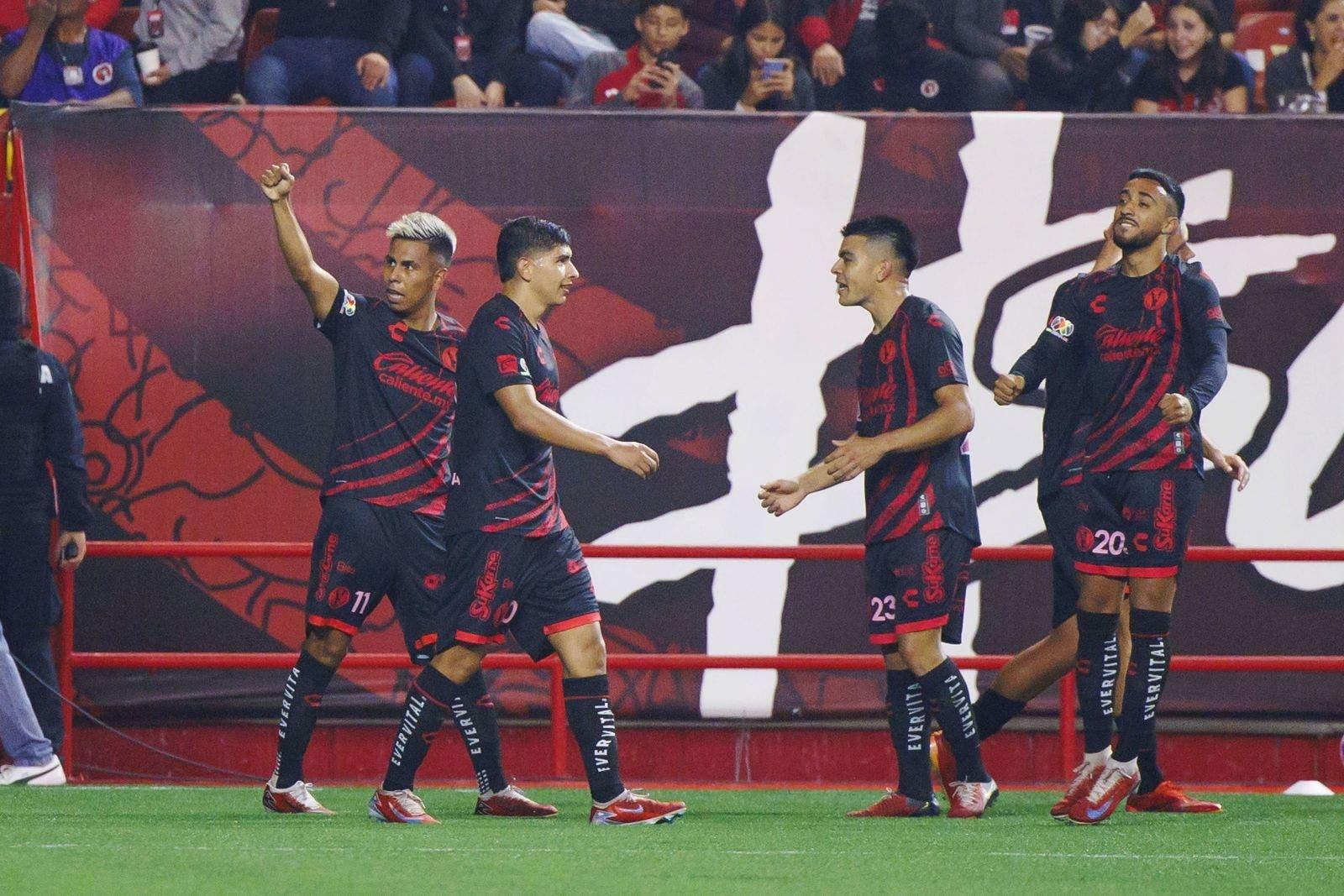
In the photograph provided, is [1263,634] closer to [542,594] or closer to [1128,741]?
[1128,741]

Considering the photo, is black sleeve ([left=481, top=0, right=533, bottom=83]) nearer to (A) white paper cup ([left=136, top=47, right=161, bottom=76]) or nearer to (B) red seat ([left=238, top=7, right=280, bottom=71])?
(B) red seat ([left=238, top=7, right=280, bottom=71])

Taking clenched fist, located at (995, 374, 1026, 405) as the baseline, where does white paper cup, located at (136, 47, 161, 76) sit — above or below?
above

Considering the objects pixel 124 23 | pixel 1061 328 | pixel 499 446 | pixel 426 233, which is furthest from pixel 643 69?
pixel 499 446

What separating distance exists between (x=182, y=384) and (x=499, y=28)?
299 cm

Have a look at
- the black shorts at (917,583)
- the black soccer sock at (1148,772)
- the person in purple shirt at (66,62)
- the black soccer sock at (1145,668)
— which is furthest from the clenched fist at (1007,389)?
the person in purple shirt at (66,62)

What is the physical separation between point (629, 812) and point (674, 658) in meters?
1.78

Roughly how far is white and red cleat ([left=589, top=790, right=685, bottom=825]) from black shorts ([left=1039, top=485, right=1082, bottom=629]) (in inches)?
61.3

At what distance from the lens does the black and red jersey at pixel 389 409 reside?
5.77 m

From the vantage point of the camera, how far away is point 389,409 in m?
5.80

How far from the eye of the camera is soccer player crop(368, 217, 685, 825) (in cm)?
530

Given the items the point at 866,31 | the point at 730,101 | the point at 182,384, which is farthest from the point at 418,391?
the point at 866,31

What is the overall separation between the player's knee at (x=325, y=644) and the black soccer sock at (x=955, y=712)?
1.84m

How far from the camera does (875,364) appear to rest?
5.64 meters

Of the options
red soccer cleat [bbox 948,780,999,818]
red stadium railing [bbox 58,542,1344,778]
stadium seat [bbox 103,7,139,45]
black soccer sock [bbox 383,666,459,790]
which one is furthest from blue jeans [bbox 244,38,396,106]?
red soccer cleat [bbox 948,780,999,818]
